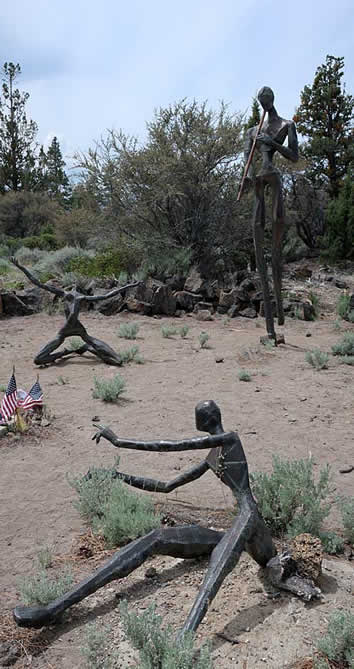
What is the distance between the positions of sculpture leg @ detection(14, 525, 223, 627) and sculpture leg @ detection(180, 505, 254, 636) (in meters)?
0.20

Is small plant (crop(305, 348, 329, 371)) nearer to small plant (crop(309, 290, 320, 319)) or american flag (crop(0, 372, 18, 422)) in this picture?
small plant (crop(309, 290, 320, 319))

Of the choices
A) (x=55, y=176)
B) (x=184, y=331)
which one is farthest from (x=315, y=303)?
(x=55, y=176)

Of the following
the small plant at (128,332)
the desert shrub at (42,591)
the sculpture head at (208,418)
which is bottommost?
the desert shrub at (42,591)

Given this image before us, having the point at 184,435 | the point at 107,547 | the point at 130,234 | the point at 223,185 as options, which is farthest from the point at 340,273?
the point at 107,547

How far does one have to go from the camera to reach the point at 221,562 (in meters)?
2.45

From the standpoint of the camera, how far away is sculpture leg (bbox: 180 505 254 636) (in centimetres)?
228

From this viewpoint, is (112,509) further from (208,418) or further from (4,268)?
(4,268)

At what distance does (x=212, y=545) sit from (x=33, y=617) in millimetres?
881

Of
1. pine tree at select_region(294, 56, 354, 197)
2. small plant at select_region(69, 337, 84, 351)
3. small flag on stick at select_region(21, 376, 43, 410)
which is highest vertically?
pine tree at select_region(294, 56, 354, 197)

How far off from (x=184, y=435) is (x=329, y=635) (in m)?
3.03

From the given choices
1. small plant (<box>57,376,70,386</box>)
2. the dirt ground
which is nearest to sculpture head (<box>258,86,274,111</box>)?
the dirt ground

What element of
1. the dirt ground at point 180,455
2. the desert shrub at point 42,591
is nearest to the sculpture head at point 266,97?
the dirt ground at point 180,455

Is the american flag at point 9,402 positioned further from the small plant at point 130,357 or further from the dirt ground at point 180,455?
the small plant at point 130,357

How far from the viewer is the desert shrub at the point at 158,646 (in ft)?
6.78
